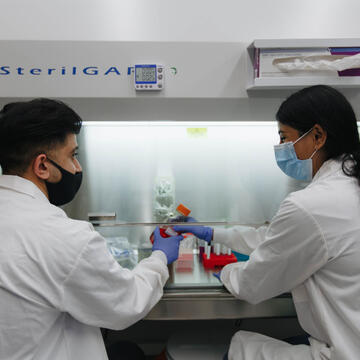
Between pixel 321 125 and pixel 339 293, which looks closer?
pixel 339 293

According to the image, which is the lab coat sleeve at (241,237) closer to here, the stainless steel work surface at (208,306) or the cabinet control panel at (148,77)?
the stainless steel work surface at (208,306)

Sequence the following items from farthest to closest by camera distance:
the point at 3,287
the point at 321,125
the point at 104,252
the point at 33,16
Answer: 1. the point at 33,16
2. the point at 321,125
3. the point at 104,252
4. the point at 3,287

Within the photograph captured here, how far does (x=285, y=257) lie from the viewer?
861mm

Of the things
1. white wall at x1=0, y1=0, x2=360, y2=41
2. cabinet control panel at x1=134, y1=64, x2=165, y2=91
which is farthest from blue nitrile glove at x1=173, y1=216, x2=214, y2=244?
white wall at x1=0, y1=0, x2=360, y2=41

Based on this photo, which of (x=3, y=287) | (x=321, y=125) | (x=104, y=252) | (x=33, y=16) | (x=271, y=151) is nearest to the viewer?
(x=3, y=287)

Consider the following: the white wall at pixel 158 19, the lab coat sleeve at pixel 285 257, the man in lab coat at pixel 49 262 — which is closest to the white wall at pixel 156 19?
the white wall at pixel 158 19

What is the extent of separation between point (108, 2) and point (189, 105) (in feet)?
2.47

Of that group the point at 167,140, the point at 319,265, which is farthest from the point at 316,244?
the point at 167,140

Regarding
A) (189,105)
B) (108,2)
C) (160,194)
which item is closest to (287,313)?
(160,194)

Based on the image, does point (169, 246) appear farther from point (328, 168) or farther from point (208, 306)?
point (328, 168)

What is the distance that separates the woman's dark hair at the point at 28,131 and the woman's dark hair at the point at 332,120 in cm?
75

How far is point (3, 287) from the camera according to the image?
0.65 metres

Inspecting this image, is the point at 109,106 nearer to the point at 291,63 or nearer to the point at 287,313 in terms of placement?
the point at 291,63

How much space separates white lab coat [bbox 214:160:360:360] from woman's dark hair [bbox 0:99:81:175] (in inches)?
27.4
